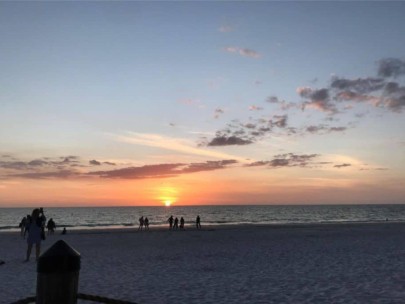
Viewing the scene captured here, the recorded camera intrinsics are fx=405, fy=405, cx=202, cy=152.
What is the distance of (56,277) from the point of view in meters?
2.97

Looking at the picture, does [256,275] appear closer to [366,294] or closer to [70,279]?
[366,294]

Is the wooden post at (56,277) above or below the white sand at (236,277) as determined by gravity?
above

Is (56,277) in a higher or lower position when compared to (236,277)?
higher

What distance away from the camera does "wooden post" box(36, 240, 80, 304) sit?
2.93m

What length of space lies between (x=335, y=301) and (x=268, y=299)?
163 centimetres

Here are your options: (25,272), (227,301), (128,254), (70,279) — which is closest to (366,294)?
(227,301)

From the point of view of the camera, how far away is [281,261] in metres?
17.4

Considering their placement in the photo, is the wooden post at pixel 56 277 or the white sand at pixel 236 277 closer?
the wooden post at pixel 56 277

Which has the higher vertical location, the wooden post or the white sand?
the wooden post

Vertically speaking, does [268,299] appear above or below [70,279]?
below

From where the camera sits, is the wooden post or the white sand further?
the white sand

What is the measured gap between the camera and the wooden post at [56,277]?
2.93 m

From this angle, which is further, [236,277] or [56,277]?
[236,277]

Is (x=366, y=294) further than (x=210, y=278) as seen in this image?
No
